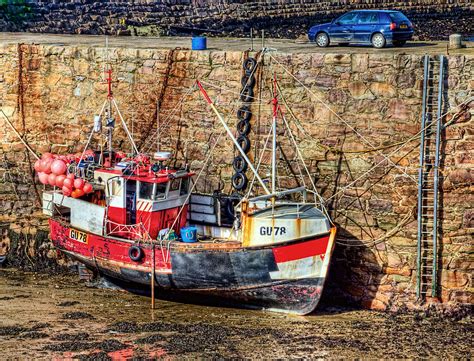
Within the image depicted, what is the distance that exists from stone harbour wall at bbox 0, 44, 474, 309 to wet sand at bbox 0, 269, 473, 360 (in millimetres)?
1150

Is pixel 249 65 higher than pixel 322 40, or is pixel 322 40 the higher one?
pixel 322 40

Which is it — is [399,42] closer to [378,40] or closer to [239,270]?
[378,40]

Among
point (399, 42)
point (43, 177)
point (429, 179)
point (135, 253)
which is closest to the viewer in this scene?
point (429, 179)

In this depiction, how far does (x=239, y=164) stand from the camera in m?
25.4

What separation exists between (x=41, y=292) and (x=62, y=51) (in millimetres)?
5356

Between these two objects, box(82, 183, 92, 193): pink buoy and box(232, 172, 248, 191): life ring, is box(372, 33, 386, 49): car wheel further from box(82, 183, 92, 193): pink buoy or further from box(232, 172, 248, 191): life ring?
box(82, 183, 92, 193): pink buoy

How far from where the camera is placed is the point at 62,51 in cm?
2720

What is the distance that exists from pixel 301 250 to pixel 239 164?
302cm

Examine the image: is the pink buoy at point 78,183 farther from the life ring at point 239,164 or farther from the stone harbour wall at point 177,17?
the stone harbour wall at point 177,17

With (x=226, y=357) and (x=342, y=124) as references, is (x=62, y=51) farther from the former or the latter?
(x=226, y=357)

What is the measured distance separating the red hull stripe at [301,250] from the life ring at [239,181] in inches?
102

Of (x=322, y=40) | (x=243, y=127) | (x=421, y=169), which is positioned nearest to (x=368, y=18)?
(x=322, y=40)

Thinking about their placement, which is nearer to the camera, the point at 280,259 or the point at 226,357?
the point at 226,357

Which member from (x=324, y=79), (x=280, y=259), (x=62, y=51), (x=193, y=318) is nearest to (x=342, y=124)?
(x=324, y=79)
